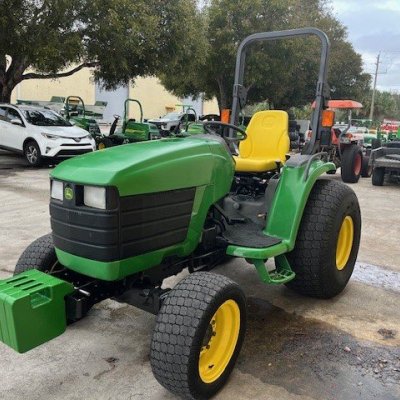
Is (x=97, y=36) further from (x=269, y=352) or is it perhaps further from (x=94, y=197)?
(x=269, y=352)

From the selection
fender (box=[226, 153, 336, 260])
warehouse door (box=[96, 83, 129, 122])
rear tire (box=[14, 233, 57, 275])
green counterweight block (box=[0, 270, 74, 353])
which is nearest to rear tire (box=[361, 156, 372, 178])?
fender (box=[226, 153, 336, 260])

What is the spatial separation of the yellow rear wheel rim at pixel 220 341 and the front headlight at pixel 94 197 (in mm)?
813

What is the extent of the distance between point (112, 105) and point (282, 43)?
21.2 metres

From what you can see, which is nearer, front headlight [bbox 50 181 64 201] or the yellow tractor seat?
front headlight [bbox 50 181 64 201]

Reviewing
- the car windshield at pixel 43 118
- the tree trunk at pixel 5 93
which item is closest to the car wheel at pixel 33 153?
the car windshield at pixel 43 118

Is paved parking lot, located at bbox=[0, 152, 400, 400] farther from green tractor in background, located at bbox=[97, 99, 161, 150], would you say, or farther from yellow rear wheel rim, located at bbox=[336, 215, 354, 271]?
green tractor in background, located at bbox=[97, 99, 161, 150]

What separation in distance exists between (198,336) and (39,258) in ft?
3.97

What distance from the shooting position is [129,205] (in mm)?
2273

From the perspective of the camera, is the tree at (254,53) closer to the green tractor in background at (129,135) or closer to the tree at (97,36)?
the tree at (97,36)

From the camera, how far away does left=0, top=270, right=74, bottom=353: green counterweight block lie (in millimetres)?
2057

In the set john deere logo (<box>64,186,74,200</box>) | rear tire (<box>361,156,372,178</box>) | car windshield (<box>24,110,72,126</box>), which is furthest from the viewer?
car windshield (<box>24,110,72,126</box>)

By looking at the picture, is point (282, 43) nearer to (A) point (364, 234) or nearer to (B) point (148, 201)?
(A) point (364, 234)

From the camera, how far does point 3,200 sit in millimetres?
6969

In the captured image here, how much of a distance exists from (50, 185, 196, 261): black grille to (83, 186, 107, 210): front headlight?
0.03 metres
